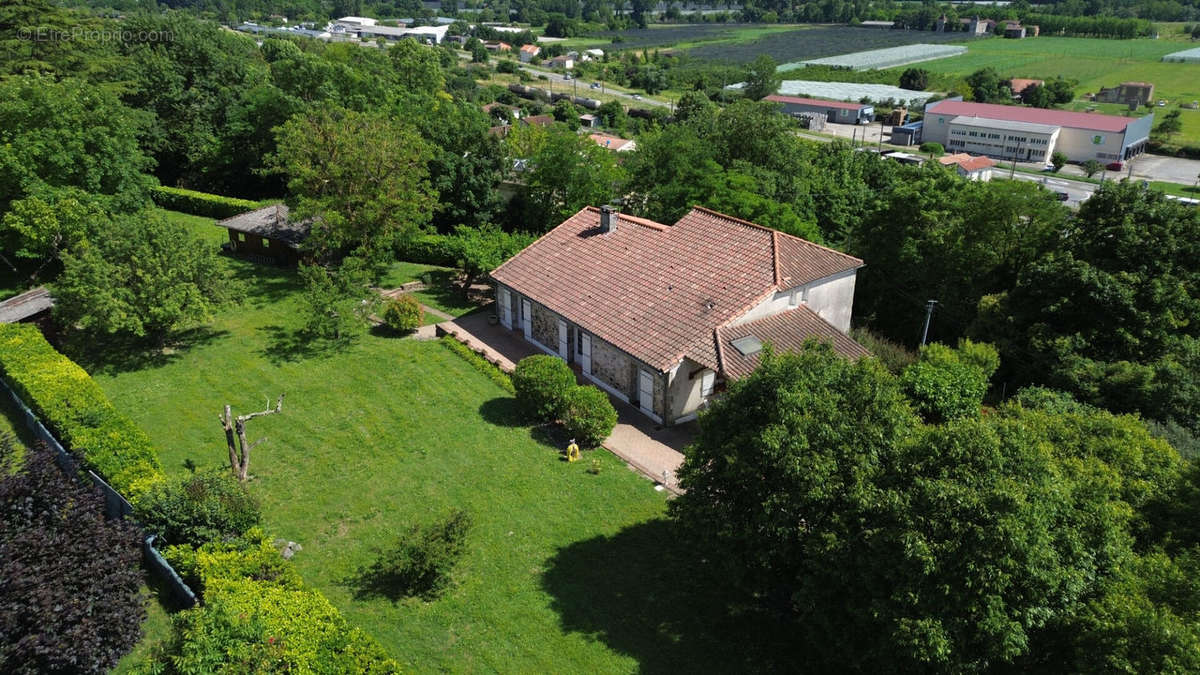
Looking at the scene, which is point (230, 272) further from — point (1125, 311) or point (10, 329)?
point (1125, 311)

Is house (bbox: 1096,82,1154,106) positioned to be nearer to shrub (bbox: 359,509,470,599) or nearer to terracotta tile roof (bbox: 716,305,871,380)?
terracotta tile roof (bbox: 716,305,871,380)

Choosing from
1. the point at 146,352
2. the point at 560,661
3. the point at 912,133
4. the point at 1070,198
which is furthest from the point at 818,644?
the point at 912,133

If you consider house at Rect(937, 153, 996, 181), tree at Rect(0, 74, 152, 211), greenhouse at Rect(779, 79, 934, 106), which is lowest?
house at Rect(937, 153, 996, 181)

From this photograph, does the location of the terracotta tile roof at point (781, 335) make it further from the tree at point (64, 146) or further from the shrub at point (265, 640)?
the tree at point (64, 146)

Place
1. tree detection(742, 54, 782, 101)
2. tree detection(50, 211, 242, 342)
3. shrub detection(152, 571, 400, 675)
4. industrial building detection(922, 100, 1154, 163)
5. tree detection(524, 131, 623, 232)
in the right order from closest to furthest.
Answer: shrub detection(152, 571, 400, 675) → tree detection(50, 211, 242, 342) → tree detection(524, 131, 623, 232) → industrial building detection(922, 100, 1154, 163) → tree detection(742, 54, 782, 101)


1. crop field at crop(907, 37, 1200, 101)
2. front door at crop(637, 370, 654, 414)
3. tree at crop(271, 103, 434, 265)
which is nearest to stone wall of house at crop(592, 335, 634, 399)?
front door at crop(637, 370, 654, 414)

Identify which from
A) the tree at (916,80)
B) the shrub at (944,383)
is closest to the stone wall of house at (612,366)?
the shrub at (944,383)
